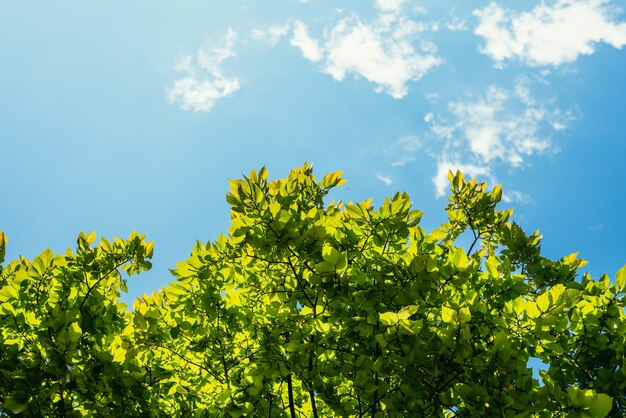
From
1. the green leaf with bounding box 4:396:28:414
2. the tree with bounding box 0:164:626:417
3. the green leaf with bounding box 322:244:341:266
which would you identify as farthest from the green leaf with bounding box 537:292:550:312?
the green leaf with bounding box 4:396:28:414

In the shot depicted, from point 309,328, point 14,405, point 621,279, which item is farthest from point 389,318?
point 14,405

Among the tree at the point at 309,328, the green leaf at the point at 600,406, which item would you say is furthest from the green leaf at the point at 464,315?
the green leaf at the point at 600,406

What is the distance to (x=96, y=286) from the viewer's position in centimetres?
431

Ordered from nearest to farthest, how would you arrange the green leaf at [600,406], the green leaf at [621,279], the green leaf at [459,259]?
1. the green leaf at [600,406]
2. the green leaf at [459,259]
3. the green leaf at [621,279]

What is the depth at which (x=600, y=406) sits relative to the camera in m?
2.69

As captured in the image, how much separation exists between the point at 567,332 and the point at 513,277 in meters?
0.77

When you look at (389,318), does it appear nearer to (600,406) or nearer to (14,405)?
(600,406)

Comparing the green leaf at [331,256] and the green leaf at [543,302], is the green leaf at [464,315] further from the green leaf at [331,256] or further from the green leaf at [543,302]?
the green leaf at [331,256]

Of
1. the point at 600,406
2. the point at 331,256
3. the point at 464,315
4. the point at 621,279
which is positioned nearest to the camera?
the point at 600,406

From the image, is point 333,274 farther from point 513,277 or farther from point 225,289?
point 513,277

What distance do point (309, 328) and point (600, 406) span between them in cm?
192

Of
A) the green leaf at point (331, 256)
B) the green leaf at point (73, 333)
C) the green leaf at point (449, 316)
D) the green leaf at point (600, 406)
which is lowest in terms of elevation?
the green leaf at point (600, 406)

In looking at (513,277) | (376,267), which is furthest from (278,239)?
(513,277)

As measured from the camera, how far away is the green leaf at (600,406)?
8.77ft
